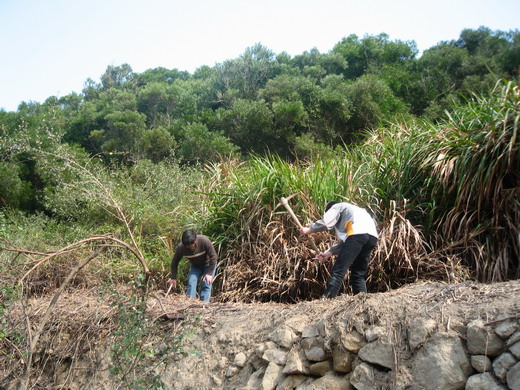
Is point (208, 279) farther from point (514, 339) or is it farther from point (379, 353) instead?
point (514, 339)

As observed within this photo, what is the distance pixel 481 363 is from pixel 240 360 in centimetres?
225

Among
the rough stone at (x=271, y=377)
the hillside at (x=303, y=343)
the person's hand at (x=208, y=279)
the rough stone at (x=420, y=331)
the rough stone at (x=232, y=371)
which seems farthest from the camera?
the person's hand at (x=208, y=279)

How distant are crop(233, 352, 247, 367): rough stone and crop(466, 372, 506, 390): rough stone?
6.97 ft

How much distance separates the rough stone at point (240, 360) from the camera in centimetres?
516

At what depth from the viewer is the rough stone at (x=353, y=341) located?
445 cm

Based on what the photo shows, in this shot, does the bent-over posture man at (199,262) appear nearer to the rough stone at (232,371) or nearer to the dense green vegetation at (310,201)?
the dense green vegetation at (310,201)

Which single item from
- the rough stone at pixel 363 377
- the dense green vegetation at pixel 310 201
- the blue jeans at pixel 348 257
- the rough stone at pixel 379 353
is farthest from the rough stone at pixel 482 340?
the dense green vegetation at pixel 310 201

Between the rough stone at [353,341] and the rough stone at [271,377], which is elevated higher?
the rough stone at [353,341]

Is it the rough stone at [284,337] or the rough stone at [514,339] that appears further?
the rough stone at [284,337]

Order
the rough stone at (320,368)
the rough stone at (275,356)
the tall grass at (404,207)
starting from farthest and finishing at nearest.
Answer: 1. the tall grass at (404,207)
2. the rough stone at (275,356)
3. the rough stone at (320,368)

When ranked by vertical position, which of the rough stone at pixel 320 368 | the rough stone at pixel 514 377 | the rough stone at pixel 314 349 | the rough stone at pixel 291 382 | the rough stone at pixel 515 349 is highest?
the rough stone at pixel 515 349

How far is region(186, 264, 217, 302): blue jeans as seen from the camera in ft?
23.2

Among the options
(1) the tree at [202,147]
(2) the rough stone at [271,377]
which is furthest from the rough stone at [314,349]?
(1) the tree at [202,147]

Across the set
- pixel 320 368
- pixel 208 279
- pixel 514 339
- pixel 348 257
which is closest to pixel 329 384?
pixel 320 368
